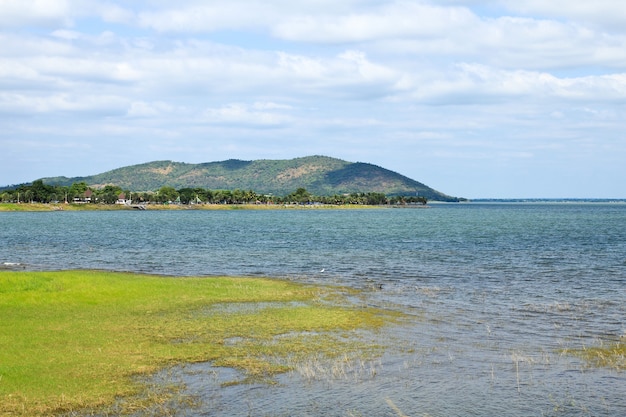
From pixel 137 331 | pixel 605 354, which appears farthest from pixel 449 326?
pixel 137 331

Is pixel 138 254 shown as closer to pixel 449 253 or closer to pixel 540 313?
pixel 449 253

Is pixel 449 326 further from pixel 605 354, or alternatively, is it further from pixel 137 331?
pixel 137 331

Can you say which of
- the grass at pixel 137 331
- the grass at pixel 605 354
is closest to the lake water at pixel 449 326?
the grass at pixel 605 354

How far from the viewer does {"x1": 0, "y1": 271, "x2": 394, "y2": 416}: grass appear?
2005 cm

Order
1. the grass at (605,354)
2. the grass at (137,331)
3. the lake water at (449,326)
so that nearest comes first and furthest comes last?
the lake water at (449,326), the grass at (137,331), the grass at (605,354)

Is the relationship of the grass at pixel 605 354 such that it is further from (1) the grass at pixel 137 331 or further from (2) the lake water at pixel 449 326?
(1) the grass at pixel 137 331

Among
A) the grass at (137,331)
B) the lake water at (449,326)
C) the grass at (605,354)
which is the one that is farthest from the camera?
the grass at (605,354)

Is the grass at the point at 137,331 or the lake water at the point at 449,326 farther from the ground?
the grass at the point at 137,331

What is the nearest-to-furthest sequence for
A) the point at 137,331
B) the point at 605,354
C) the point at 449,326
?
the point at 605,354 → the point at 137,331 → the point at 449,326

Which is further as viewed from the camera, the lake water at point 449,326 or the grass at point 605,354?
the grass at point 605,354

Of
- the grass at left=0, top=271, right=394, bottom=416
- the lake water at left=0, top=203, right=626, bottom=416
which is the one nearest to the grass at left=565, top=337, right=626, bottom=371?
the lake water at left=0, top=203, right=626, bottom=416

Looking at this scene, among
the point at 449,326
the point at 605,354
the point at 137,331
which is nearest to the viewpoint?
the point at 605,354

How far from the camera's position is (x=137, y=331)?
27.9m

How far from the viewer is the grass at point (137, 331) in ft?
65.8
